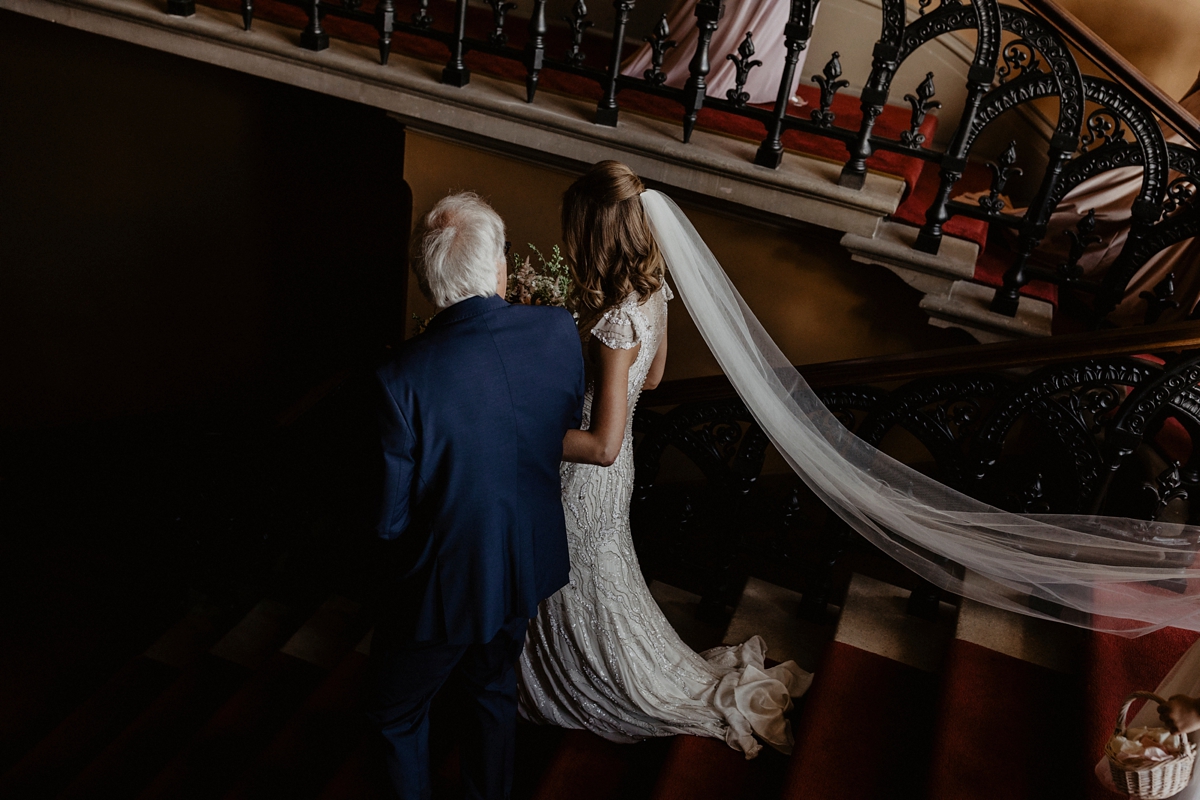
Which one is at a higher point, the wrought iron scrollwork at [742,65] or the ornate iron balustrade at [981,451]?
the wrought iron scrollwork at [742,65]

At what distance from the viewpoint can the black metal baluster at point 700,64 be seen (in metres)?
3.19

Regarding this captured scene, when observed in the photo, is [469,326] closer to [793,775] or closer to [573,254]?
[573,254]

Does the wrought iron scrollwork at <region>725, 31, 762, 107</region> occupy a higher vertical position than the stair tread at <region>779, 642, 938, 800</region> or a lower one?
higher

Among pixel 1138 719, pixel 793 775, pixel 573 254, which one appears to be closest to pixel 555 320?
pixel 573 254

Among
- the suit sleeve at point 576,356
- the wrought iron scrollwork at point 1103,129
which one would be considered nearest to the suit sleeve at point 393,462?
the suit sleeve at point 576,356

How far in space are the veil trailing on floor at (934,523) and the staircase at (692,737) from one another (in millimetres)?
316

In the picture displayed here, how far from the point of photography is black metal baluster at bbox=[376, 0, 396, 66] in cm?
360

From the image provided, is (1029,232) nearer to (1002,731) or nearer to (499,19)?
(1002,731)

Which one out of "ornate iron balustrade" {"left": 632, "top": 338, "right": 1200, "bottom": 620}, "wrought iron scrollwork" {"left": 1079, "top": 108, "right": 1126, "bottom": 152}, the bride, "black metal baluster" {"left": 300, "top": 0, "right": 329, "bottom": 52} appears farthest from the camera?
"black metal baluster" {"left": 300, "top": 0, "right": 329, "bottom": 52}

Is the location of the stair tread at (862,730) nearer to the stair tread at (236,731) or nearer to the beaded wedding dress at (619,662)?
the beaded wedding dress at (619,662)

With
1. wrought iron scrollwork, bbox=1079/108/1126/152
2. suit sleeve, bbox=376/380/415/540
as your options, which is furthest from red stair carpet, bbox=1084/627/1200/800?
suit sleeve, bbox=376/380/415/540

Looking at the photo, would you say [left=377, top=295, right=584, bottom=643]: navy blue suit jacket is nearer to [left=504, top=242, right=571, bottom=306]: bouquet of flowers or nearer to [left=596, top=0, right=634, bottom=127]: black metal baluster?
[left=504, top=242, right=571, bottom=306]: bouquet of flowers

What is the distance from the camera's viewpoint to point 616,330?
2.44m

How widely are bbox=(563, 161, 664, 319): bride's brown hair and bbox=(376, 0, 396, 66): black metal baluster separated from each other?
170 centimetres
